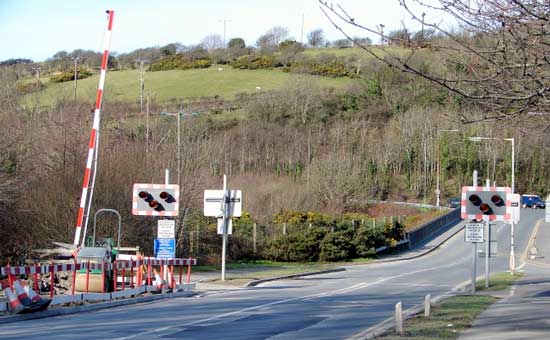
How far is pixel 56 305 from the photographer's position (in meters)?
20.1

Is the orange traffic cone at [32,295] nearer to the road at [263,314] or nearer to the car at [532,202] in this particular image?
the road at [263,314]

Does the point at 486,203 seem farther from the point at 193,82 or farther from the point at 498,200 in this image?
the point at 193,82

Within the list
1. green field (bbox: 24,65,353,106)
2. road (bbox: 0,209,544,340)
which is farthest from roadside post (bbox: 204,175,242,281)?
green field (bbox: 24,65,353,106)

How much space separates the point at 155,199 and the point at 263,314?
6926mm

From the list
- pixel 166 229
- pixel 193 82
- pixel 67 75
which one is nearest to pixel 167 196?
pixel 166 229

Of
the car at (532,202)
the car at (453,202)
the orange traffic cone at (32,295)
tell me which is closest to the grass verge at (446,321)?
the orange traffic cone at (32,295)

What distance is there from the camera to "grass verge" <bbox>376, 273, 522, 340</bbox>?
15117mm

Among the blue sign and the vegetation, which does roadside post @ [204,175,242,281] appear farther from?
the vegetation

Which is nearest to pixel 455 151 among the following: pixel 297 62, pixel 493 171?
pixel 493 171

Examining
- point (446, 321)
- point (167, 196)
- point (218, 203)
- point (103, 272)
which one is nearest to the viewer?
point (446, 321)

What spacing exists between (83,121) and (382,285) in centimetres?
1698

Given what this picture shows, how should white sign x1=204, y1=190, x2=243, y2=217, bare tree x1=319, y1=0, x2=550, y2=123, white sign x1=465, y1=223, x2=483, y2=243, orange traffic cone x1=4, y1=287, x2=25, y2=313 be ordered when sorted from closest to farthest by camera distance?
bare tree x1=319, y1=0, x2=550, y2=123 < orange traffic cone x1=4, y1=287, x2=25, y2=313 < white sign x1=465, y1=223, x2=483, y2=243 < white sign x1=204, y1=190, x2=243, y2=217

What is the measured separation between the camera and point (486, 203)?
84.9 ft

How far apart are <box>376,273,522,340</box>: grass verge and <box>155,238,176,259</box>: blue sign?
8.08m
